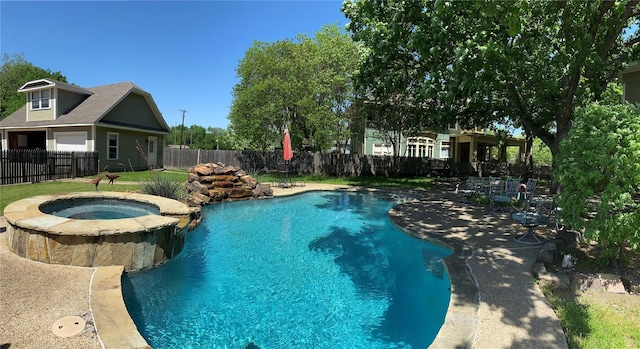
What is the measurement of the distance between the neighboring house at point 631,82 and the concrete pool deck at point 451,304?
814cm

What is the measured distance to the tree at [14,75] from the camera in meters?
36.0

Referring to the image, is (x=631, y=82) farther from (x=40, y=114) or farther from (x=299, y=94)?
(x=40, y=114)

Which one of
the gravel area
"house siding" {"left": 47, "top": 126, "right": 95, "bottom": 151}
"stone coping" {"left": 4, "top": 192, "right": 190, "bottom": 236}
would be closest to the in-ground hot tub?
"stone coping" {"left": 4, "top": 192, "right": 190, "bottom": 236}

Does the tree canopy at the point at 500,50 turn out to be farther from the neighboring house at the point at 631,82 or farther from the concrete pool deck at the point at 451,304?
the concrete pool deck at the point at 451,304

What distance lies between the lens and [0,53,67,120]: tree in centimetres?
3600

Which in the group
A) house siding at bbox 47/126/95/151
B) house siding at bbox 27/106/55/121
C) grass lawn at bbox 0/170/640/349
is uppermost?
house siding at bbox 27/106/55/121

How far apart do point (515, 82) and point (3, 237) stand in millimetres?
13601

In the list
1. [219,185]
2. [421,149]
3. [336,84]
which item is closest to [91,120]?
[219,185]

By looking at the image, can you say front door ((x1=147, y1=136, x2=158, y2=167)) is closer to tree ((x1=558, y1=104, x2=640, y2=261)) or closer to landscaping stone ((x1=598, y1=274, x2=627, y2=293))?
tree ((x1=558, y1=104, x2=640, y2=261))

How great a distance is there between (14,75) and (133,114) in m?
28.9

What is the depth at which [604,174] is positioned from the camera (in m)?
4.60

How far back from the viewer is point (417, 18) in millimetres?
10062

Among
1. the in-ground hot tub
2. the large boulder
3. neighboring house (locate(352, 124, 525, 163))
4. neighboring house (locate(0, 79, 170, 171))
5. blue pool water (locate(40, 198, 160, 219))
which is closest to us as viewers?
the in-ground hot tub

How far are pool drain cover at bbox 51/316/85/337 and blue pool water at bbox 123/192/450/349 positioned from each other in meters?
0.77
